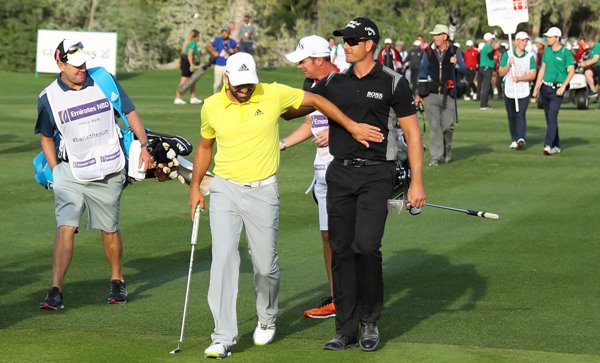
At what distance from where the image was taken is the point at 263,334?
894cm

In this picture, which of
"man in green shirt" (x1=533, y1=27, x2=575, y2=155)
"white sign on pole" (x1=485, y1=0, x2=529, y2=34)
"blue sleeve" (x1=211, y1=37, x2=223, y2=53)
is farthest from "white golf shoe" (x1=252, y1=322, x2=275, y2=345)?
"blue sleeve" (x1=211, y1=37, x2=223, y2=53)

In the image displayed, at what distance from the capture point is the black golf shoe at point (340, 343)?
28.6ft

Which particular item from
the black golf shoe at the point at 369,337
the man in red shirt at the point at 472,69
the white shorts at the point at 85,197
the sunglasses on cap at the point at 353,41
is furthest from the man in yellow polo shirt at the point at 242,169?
the man in red shirt at the point at 472,69

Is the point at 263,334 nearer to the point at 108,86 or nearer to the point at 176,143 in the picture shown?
the point at 176,143

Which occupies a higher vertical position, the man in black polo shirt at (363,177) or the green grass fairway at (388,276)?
the man in black polo shirt at (363,177)

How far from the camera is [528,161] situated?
2167cm

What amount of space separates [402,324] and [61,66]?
329 centimetres

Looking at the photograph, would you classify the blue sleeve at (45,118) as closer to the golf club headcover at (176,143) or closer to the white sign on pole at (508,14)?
the golf club headcover at (176,143)

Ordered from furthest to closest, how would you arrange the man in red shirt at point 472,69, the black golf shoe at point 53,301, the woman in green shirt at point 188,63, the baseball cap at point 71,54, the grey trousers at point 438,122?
1. the man in red shirt at point 472,69
2. the woman in green shirt at point 188,63
3. the grey trousers at point 438,122
4. the black golf shoe at point 53,301
5. the baseball cap at point 71,54

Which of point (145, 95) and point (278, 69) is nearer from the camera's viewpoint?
point (145, 95)

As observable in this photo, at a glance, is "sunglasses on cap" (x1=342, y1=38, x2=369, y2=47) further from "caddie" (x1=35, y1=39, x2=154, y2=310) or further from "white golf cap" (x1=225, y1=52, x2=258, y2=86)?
"caddie" (x1=35, y1=39, x2=154, y2=310)

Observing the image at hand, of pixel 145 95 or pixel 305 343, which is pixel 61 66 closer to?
pixel 305 343

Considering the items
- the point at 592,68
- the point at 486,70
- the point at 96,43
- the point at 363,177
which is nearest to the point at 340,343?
the point at 363,177

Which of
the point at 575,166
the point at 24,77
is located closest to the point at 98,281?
the point at 575,166
